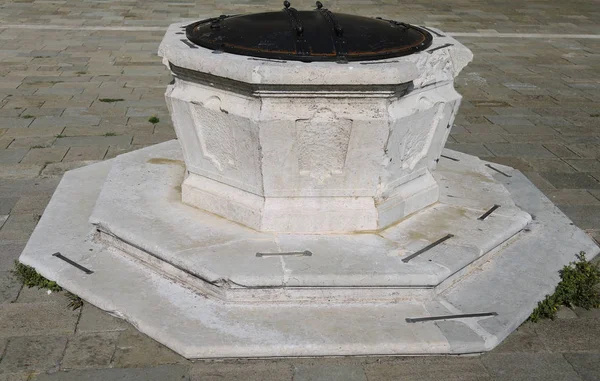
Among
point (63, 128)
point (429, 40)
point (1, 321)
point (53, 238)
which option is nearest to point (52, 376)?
point (1, 321)

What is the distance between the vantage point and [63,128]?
7.31 metres

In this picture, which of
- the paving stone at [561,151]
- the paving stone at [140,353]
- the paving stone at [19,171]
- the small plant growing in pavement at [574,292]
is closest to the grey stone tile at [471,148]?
the paving stone at [561,151]

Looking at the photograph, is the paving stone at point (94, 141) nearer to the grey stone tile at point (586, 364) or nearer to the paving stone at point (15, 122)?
the paving stone at point (15, 122)

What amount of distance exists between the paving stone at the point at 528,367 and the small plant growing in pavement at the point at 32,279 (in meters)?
2.74

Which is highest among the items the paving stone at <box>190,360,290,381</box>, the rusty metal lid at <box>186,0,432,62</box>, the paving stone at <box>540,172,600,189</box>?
the rusty metal lid at <box>186,0,432,62</box>

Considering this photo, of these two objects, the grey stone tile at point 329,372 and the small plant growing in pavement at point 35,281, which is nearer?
the grey stone tile at point 329,372

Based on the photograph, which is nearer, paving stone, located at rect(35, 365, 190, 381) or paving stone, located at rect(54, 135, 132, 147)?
paving stone, located at rect(35, 365, 190, 381)

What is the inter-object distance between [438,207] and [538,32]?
30.8 ft

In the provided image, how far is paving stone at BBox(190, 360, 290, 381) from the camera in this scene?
11.7ft

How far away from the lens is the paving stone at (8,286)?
421cm

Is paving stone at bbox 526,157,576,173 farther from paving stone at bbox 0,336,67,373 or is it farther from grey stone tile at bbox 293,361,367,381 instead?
paving stone at bbox 0,336,67,373

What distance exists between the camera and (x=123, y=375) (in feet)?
11.6

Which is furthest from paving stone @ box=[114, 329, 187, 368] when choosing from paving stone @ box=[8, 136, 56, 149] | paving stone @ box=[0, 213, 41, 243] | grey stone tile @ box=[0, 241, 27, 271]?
paving stone @ box=[8, 136, 56, 149]

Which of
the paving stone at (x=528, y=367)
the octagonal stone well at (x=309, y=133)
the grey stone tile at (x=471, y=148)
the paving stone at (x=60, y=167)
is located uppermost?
the octagonal stone well at (x=309, y=133)
